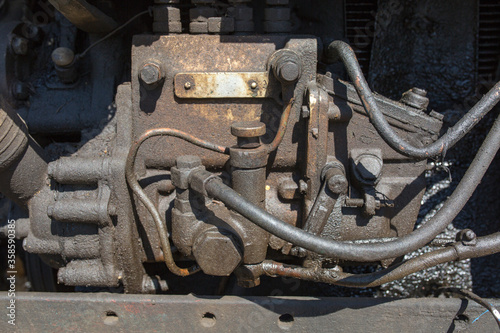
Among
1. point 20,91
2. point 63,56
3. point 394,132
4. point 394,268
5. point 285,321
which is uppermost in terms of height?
point 63,56

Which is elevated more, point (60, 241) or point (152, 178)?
point (152, 178)

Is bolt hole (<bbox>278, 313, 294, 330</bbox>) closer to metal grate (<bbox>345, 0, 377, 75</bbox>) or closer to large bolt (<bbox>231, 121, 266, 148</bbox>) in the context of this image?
large bolt (<bbox>231, 121, 266, 148</bbox>)

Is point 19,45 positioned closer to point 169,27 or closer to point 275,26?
point 169,27

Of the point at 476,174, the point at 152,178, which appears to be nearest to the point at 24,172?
the point at 152,178

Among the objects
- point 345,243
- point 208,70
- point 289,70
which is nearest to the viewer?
point 345,243

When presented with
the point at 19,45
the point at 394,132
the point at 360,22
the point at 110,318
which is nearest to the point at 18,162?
the point at 19,45

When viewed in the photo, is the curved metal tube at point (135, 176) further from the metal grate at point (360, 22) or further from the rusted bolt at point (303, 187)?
the metal grate at point (360, 22)

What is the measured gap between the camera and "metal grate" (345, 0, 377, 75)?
7.09 ft

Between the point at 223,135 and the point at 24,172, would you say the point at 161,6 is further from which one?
the point at 24,172

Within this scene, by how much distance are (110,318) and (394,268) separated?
1.09 meters

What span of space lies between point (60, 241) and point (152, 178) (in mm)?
430

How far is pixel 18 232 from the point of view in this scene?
5.75 ft

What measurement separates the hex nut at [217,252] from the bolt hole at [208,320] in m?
0.23

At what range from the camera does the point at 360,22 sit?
2.17 meters
